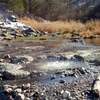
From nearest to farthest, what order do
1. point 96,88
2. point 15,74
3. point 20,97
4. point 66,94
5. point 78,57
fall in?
point 20,97 → point 66,94 → point 96,88 → point 15,74 → point 78,57

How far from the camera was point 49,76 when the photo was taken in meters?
14.6

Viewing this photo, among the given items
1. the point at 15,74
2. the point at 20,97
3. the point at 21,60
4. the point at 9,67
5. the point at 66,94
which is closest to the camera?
the point at 20,97

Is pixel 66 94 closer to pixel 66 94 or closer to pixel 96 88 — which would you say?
pixel 66 94

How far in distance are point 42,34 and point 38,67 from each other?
18865 mm

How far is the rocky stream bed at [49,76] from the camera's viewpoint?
11.7 meters

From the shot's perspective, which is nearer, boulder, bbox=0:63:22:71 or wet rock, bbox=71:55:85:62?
boulder, bbox=0:63:22:71

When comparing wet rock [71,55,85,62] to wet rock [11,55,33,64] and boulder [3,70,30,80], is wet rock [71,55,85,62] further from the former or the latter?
boulder [3,70,30,80]

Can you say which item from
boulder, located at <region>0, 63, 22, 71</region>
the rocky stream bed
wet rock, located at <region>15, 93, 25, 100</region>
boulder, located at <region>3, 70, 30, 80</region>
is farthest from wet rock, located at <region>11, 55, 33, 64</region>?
A: wet rock, located at <region>15, 93, 25, 100</region>

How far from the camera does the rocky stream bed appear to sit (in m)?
11.7

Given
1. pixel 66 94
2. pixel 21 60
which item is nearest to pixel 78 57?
pixel 21 60

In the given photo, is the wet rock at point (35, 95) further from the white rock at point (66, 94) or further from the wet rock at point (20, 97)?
the white rock at point (66, 94)

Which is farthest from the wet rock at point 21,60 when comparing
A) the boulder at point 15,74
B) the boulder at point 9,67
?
the boulder at point 15,74

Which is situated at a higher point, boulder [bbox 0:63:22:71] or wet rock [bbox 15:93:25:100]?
wet rock [bbox 15:93:25:100]

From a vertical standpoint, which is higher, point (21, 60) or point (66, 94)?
point (66, 94)
